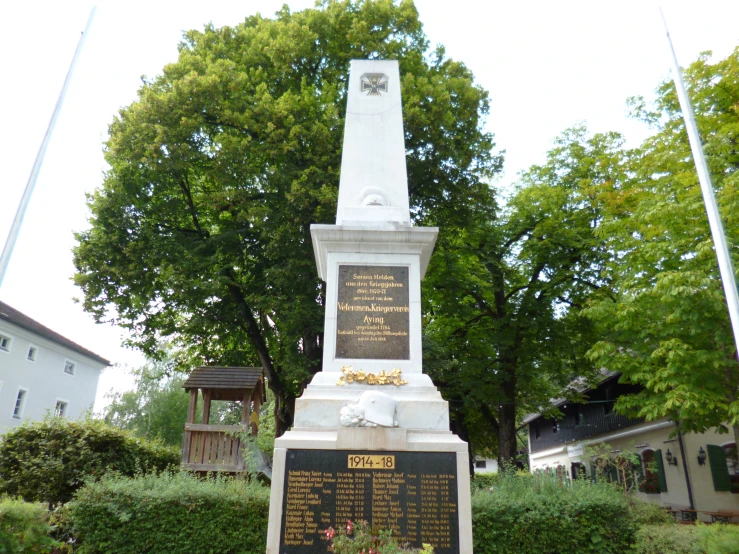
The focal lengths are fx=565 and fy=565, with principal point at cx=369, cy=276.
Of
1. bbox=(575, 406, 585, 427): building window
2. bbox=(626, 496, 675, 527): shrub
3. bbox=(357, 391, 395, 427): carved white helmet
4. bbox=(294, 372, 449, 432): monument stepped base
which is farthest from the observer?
bbox=(575, 406, 585, 427): building window

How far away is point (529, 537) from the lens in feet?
25.5

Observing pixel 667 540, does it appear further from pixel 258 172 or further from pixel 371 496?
pixel 258 172

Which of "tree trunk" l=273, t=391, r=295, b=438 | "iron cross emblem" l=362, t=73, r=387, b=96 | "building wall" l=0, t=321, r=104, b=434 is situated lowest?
"tree trunk" l=273, t=391, r=295, b=438

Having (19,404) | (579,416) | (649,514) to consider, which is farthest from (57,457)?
(579,416)

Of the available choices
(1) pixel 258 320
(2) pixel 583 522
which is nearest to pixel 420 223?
(1) pixel 258 320

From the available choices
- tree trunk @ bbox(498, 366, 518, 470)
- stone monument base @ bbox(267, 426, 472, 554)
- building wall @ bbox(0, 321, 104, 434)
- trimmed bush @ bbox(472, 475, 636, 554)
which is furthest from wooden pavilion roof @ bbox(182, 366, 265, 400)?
building wall @ bbox(0, 321, 104, 434)

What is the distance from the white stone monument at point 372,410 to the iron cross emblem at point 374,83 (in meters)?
1.40

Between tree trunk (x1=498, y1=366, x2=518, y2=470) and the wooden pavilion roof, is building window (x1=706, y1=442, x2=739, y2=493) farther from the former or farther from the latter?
the wooden pavilion roof

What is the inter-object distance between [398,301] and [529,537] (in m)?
3.70

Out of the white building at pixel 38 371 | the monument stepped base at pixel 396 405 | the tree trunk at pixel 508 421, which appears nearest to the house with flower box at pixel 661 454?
the tree trunk at pixel 508 421

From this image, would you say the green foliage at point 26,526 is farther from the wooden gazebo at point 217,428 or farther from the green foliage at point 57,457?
the wooden gazebo at point 217,428

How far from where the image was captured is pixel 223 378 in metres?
15.4

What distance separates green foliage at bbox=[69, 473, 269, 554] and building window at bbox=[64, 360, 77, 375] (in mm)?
27239

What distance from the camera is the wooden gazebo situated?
47.0ft
